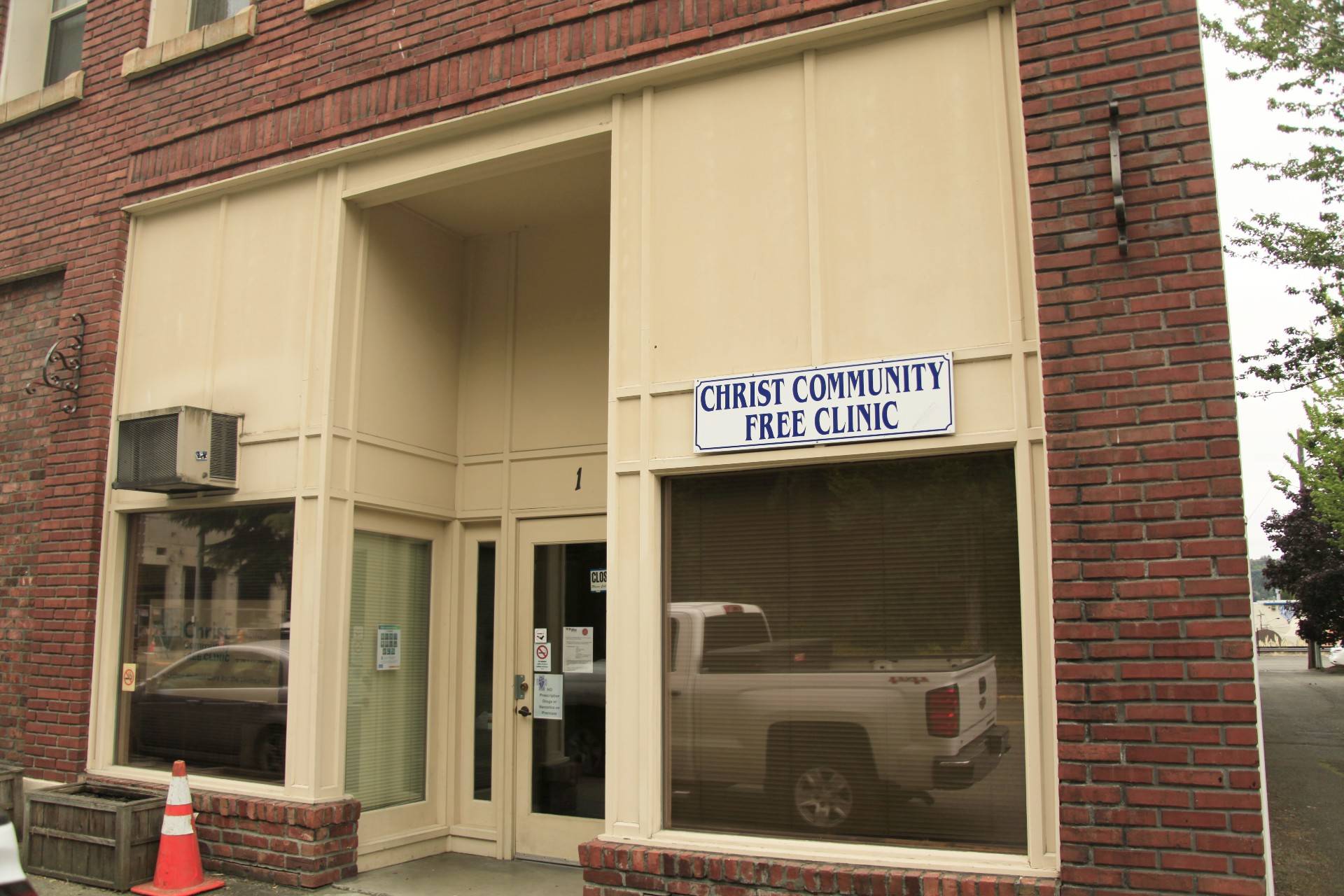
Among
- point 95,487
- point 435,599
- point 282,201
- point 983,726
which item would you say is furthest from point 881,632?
point 95,487

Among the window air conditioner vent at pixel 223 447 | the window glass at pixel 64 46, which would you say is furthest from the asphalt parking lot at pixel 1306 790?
the window glass at pixel 64 46

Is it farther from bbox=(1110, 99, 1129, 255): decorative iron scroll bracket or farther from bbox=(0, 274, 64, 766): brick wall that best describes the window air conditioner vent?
bbox=(1110, 99, 1129, 255): decorative iron scroll bracket

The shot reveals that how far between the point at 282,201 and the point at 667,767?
193 inches

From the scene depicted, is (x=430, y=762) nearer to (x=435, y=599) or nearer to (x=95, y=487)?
(x=435, y=599)

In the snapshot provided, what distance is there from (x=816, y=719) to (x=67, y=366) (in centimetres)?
651

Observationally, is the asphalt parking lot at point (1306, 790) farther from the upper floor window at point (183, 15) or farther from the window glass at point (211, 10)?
the upper floor window at point (183, 15)

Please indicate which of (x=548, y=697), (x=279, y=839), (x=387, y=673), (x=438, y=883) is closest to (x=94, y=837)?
(x=279, y=839)

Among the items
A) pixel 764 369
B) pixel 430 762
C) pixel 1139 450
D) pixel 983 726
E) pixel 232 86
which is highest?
pixel 232 86

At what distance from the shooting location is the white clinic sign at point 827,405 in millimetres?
5105

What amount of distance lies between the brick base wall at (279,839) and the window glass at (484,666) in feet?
3.46

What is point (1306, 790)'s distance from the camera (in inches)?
370

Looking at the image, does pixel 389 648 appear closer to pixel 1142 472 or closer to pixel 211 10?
pixel 1142 472

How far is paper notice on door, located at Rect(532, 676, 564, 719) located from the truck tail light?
3134 mm

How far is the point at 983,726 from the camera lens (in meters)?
4.87
